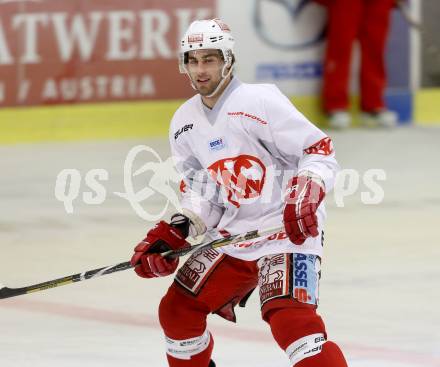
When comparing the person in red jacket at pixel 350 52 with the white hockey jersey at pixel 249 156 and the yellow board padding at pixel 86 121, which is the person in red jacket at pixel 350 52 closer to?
the yellow board padding at pixel 86 121

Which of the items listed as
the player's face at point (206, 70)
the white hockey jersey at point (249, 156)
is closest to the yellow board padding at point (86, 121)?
the white hockey jersey at point (249, 156)

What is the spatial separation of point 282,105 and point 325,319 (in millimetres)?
1274

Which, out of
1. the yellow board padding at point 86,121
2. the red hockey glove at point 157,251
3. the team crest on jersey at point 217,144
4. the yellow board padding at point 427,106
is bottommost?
the yellow board padding at point 427,106

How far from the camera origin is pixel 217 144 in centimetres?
357

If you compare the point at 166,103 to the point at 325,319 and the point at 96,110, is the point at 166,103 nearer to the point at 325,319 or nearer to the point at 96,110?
the point at 96,110

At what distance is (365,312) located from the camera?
4.66m

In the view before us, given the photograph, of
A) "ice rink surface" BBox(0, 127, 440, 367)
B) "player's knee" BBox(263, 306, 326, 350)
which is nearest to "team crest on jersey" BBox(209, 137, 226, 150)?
"player's knee" BBox(263, 306, 326, 350)

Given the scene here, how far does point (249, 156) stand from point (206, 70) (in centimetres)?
26

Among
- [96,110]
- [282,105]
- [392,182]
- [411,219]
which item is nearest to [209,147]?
[282,105]

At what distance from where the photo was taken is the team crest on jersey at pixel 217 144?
356 centimetres

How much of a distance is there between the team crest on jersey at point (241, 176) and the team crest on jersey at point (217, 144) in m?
0.04

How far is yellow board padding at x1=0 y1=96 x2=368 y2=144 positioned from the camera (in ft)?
27.4

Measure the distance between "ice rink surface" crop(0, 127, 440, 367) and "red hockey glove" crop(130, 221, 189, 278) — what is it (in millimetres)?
576

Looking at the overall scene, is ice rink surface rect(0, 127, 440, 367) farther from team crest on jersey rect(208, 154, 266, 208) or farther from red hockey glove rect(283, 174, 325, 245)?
red hockey glove rect(283, 174, 325, 245)
